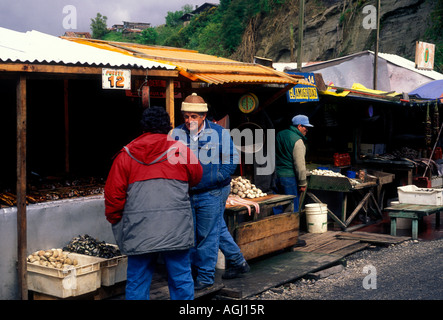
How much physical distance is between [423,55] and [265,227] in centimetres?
1278

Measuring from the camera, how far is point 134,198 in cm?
470

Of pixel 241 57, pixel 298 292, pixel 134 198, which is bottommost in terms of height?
pixel 298 292

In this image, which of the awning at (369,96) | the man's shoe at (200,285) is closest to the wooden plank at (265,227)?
the man's shoe at (200,285)

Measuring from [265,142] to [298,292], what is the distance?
3.52m

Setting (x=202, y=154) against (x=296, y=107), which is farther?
(x=296, y=107)

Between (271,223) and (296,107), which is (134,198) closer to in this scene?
(271,223)

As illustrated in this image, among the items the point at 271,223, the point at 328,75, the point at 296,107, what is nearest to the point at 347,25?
the point at 328,75

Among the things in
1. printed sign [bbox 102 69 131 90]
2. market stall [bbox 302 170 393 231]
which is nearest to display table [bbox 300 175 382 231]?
market stall [bbox 302 170 393 231]

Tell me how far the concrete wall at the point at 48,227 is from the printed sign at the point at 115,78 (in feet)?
5.07

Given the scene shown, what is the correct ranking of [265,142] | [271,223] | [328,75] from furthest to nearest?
[328,75]
[265,142]
[271,223]

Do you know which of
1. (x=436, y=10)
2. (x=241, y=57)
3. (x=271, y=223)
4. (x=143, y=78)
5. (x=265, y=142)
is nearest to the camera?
(x=143, y=78)

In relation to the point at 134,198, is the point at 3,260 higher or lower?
lower

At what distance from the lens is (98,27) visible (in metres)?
78.6

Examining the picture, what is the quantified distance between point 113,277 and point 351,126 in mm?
8826
